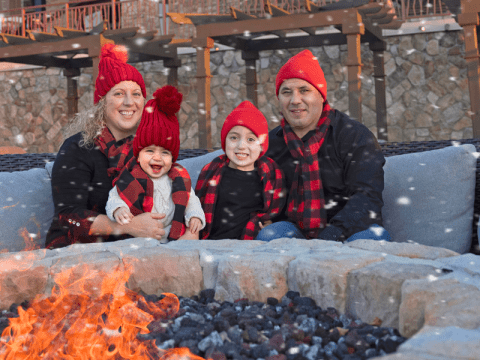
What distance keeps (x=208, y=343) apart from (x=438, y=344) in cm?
62

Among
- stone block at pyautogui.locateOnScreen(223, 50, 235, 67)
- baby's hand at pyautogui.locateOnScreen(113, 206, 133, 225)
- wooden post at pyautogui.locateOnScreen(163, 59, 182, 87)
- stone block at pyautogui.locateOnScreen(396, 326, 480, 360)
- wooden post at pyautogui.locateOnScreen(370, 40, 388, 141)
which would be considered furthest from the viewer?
stone block at pyautogui.locateOnScreen(223, 50, 235, 67)

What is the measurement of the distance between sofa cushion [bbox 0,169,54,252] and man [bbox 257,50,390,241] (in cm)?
131

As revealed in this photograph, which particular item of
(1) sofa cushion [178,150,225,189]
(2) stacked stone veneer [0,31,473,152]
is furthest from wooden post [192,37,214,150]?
(1) sofa cushion [178,150,225,189]

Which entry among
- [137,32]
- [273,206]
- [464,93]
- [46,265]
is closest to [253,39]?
[137,32]

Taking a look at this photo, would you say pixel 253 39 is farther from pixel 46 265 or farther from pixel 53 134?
pixel 46 265

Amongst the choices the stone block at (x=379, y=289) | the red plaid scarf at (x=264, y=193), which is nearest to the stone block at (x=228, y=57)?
the red plaid scarf at (x=264, y=193)

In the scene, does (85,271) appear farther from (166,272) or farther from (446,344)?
(446,344)

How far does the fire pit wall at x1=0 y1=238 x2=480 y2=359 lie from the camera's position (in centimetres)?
132

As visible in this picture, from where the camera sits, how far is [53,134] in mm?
11039

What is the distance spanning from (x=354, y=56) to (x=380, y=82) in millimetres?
2097

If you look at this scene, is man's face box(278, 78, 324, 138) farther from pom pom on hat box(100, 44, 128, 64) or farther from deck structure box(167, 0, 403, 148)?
deck structure box(167, 0, 403, 148)

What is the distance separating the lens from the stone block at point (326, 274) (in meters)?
1.55

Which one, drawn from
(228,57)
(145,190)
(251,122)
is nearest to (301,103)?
(251,122)

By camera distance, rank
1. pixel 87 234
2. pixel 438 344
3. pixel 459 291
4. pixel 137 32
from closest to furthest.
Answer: pixel 438 344 → pixel 459 291 → pixel 87 234 → pixel 137 32
